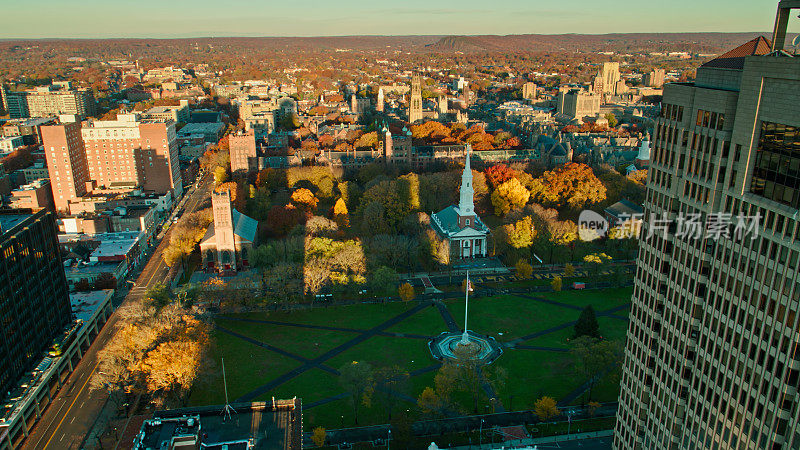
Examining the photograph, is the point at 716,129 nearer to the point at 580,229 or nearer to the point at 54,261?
the point at 580,229

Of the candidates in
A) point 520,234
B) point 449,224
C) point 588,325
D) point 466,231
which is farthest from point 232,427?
point 449,224

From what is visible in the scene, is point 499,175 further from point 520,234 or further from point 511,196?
point 520,234

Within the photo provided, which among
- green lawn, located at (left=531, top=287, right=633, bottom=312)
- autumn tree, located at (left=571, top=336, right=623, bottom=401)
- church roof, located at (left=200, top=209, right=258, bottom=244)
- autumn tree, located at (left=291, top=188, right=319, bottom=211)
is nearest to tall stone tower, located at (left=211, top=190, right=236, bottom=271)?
church roof, located at (left=200, top=209, right=258, bottom=244)

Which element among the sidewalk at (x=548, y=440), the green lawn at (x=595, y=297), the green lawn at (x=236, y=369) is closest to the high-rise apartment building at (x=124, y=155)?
the green lawn at (x=236, y=369)

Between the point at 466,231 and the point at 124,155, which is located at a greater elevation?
the point at 124,155

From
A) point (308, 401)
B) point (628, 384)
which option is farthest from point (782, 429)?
point (308, 401)

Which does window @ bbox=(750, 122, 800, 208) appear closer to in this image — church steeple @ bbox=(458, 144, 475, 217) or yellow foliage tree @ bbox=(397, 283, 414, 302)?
yellow foliage tree @ bbox=(397, 283, 414, 302)

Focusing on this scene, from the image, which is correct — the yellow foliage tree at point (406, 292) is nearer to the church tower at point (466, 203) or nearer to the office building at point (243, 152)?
the church tower at point (466, 203)
